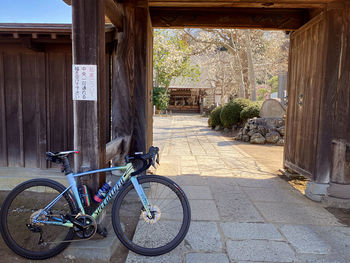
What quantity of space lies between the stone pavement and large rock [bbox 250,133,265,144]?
4156mm

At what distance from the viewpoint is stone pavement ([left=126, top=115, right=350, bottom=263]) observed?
8.27 feet

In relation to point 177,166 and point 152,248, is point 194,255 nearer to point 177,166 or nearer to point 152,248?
point 152,248

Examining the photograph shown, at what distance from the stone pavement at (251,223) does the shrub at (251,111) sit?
241 inches

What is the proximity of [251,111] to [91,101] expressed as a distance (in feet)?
32.4

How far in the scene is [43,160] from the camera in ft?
15.9

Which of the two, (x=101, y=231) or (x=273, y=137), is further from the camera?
(x=273, y=137)

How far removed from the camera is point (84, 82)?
2537 millimetres

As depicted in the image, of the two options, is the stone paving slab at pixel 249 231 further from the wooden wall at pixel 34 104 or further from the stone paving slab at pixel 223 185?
the wooden wall at pixel 34 104

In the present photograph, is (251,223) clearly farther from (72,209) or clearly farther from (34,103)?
(34,103)

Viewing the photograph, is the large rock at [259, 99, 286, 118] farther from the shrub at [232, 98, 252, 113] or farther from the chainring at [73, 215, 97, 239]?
the chainring at [73, 215, 97, 239]

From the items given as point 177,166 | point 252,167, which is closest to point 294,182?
point 252,167

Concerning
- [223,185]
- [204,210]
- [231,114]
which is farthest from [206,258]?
[231,114]

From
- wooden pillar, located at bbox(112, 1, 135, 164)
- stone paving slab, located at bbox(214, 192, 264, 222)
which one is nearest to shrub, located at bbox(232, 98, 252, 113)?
stone paving slab, located at bbox(214, 192, 264, 222)

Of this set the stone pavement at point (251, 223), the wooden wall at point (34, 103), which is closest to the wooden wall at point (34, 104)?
the wooden wall at point (34, 103)
